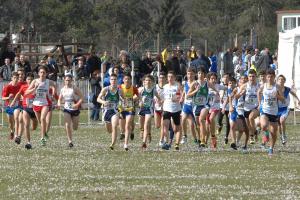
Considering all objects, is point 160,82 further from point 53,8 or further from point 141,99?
point 53,8

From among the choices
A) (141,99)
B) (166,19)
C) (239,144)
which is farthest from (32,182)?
(166,19)

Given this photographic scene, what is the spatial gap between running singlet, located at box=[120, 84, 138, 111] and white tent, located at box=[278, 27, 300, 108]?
13.0m

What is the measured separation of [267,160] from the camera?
2170 centimetres

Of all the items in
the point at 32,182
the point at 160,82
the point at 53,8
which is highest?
the point at 53,8

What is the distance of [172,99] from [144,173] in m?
5.91

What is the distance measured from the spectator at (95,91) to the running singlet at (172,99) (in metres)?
12.3

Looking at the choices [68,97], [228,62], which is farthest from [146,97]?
[228,62]

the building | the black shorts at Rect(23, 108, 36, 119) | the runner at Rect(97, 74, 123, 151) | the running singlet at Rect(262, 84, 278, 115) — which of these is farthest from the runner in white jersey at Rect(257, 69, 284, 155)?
the building

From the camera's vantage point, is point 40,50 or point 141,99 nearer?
point 141,99

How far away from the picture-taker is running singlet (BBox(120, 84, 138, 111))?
24.7m

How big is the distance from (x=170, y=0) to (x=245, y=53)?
47.1 meters

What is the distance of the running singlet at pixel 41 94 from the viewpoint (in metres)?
25.3

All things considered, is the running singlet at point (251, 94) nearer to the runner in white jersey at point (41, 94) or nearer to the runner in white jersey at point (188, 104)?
the runner in white jersey at point (188, 104)

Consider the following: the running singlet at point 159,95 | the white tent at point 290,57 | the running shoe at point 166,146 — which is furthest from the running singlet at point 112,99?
the white tent at point 290,57
